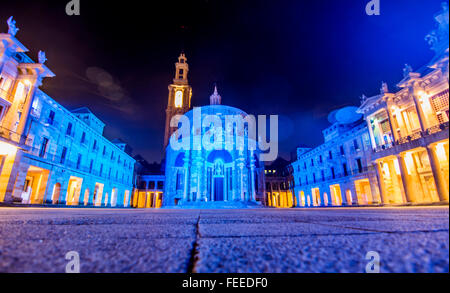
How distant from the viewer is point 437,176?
60.5 inches

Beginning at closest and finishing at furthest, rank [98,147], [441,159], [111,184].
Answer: [441,159] < [98,147] < [111,184]

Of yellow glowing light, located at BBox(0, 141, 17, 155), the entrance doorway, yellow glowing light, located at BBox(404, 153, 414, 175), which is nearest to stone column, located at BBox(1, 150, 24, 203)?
yellow glowing light, located at BBox(0, 141, 17, 155)

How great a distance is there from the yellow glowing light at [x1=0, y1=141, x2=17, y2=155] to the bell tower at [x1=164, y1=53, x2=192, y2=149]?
87.1 feet

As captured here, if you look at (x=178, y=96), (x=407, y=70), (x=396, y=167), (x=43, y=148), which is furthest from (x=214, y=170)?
(x=407, y=70)

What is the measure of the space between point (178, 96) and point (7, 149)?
108ft

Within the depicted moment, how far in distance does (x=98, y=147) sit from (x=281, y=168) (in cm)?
3607

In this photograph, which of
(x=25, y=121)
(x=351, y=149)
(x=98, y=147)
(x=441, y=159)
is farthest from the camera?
(x=98, y=147)

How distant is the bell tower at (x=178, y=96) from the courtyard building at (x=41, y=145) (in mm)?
13650

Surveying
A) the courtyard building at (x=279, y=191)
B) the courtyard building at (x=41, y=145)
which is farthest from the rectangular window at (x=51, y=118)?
the courtyard building at (x=279, y=191)

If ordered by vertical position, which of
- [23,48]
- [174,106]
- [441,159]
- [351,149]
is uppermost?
[174,106]

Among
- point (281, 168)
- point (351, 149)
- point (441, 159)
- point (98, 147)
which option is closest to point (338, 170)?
point (351, 149)

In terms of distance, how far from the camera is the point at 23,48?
12039 mm

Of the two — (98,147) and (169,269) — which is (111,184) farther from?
(169,269)

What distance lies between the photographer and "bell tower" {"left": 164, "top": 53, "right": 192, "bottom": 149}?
4029cm
